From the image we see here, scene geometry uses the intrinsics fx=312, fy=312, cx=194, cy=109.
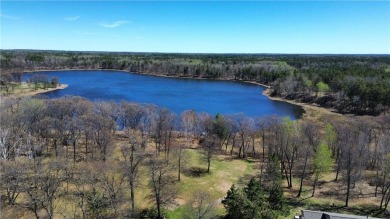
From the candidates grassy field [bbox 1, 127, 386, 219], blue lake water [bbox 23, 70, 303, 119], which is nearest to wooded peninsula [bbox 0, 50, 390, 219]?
grassy field [bbox 1, 127, 386, 219]

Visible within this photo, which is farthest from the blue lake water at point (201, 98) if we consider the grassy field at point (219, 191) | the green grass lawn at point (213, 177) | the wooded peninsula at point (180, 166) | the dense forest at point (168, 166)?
the grassy field at point (219, 191)

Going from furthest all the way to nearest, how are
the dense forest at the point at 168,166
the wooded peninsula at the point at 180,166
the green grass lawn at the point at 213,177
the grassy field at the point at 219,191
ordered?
the green grass lawn at the point at 213,177
the grassy field at the point at 219,191
the wooded peninsula at the point at 180,166
the dense forest at the point at 168,166

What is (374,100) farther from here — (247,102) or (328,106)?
(247,102)

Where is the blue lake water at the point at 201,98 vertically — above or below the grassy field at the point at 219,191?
above

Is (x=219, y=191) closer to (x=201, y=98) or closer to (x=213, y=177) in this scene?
(x=213, y=177)

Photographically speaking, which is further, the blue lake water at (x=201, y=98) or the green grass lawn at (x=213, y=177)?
the blue lake water at (x=201, y=98)

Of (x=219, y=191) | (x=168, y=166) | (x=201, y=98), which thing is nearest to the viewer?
(x=168, y=166)

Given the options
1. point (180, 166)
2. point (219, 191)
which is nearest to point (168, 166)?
point (180, 166)

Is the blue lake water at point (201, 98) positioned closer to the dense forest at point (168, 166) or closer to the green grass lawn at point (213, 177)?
the dense forest at point (168, 166)
